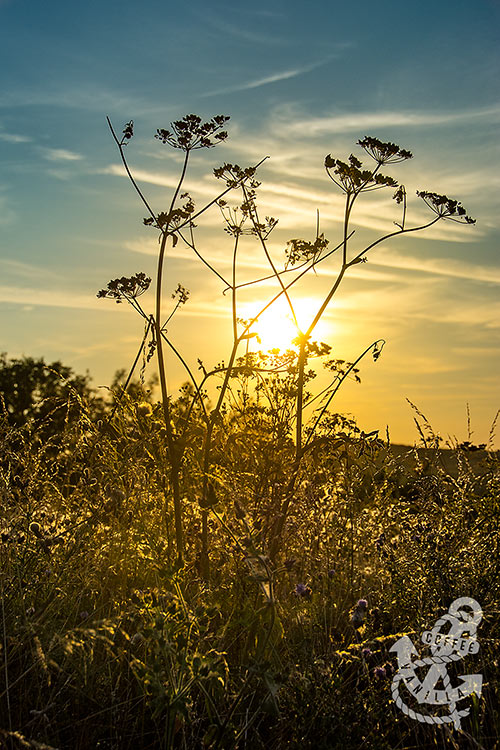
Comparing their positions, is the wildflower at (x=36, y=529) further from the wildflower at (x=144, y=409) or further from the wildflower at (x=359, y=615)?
the wildflower at (x=359, y=615)

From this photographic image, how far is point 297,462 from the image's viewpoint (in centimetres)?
379

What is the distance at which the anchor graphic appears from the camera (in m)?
2.89

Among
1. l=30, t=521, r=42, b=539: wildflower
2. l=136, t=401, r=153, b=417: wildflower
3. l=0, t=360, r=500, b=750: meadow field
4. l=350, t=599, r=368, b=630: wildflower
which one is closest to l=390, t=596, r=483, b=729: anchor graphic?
l=0, t=360, r=500, b=750: meadow field

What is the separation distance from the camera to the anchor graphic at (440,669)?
114 inches

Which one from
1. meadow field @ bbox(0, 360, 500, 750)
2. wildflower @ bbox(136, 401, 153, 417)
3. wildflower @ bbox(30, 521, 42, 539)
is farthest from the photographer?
wildflower @ bbox(136, 401, 153, 417)

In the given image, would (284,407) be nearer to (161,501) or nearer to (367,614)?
(161,501)

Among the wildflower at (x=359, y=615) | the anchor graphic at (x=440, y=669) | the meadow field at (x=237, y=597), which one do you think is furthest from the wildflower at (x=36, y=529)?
the anchor graphic at (x=440, y=669)

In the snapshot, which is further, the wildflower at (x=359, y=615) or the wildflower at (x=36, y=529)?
the wildflower at (x=36, y=529)

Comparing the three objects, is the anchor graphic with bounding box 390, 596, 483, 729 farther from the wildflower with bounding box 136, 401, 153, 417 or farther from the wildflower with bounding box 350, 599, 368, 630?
the wildflower with bounding box 136, 401, 153, 417

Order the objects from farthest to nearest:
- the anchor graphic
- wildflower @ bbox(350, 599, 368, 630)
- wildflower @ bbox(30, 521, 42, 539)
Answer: wildflower @ bbox(30, 521, 42, 539), wildflower @ bbox(350, 599, 368, 630), the anchor graphic

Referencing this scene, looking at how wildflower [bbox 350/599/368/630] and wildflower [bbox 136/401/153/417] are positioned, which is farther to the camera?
wildflower [bbox 136/401/153/417]

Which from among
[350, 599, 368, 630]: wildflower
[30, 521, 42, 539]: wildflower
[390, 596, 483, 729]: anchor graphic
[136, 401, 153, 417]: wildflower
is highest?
[136, 401, 153, 417]: wildflower

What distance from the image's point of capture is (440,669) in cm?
303

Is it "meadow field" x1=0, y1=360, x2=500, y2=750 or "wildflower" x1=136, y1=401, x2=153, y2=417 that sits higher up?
"wildflower" x1=136, y1=401, x2=153, y2=417
